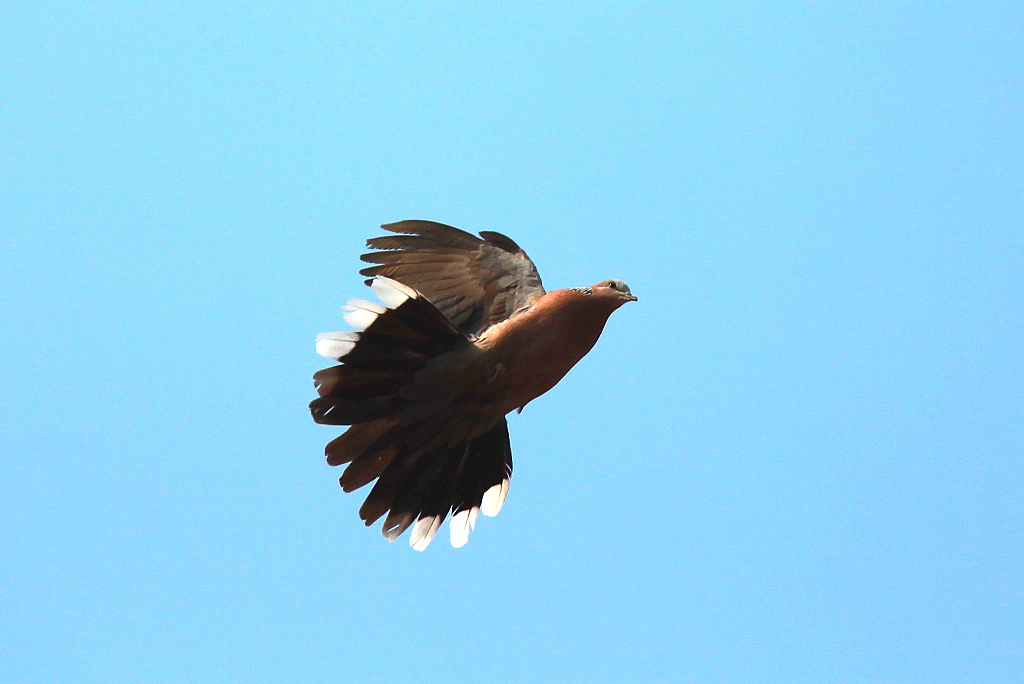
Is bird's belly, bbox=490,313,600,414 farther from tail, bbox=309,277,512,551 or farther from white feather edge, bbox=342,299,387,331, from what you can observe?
white feather edge, bbox=342,299,387,331

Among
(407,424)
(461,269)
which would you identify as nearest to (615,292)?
(461,269)

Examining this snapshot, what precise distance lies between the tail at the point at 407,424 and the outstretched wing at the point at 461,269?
0.44m

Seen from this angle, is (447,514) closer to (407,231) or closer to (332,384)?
(332,384)

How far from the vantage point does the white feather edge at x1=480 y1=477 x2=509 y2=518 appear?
498 cm

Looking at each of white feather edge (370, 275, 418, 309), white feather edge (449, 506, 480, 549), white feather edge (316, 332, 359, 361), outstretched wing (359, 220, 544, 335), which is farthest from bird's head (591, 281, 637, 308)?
white feather edge (449, 506, 480, 549)

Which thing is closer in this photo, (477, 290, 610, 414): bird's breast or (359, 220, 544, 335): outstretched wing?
(477, 290, 610, 414): bird's breast

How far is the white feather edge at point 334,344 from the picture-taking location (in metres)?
4.37

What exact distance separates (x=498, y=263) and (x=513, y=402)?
0.70 m

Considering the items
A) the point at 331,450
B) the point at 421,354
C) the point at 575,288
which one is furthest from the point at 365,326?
the point at 575,288

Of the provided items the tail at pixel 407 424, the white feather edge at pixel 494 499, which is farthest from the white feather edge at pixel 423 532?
the white feather edge at pixel 494 499

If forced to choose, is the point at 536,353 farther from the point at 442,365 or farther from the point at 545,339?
the point at 442,365

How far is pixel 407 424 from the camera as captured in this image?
464 cm

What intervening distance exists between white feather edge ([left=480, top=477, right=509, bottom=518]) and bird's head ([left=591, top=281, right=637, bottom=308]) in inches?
43.7

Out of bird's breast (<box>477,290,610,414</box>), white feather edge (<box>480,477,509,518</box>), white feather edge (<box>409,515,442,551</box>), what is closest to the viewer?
bird's breast (<box>477,290,610,414</box>)
